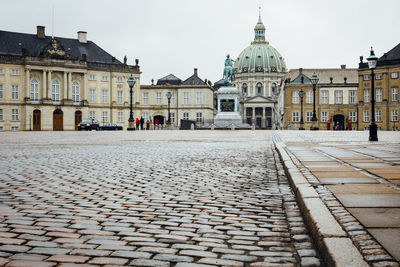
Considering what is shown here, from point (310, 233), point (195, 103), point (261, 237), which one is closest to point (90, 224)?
point (261, 237)

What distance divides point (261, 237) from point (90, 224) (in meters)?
1.51

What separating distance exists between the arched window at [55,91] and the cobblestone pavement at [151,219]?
215ft

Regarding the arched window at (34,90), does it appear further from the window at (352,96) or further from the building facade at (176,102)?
the window at (352,96)

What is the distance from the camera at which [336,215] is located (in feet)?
12.4

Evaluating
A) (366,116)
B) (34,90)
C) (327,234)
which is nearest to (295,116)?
(366,116)

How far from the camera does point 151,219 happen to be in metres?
4.36

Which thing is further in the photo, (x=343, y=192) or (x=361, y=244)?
(x=343, y=192)

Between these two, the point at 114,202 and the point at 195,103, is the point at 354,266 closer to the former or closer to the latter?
the point at 114,202

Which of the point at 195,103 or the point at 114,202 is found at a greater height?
the point at 195,103

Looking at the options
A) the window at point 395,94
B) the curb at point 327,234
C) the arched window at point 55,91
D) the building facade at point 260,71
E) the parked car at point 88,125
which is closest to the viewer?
the curb at point 327,234

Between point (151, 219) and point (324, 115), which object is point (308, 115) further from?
point (151, 219)

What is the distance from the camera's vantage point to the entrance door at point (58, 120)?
229 ft

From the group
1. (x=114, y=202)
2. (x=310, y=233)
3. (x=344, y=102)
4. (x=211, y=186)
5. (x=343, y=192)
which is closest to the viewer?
(x=310, y=233)

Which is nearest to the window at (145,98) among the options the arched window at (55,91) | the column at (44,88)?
the arched window at (55,91)
